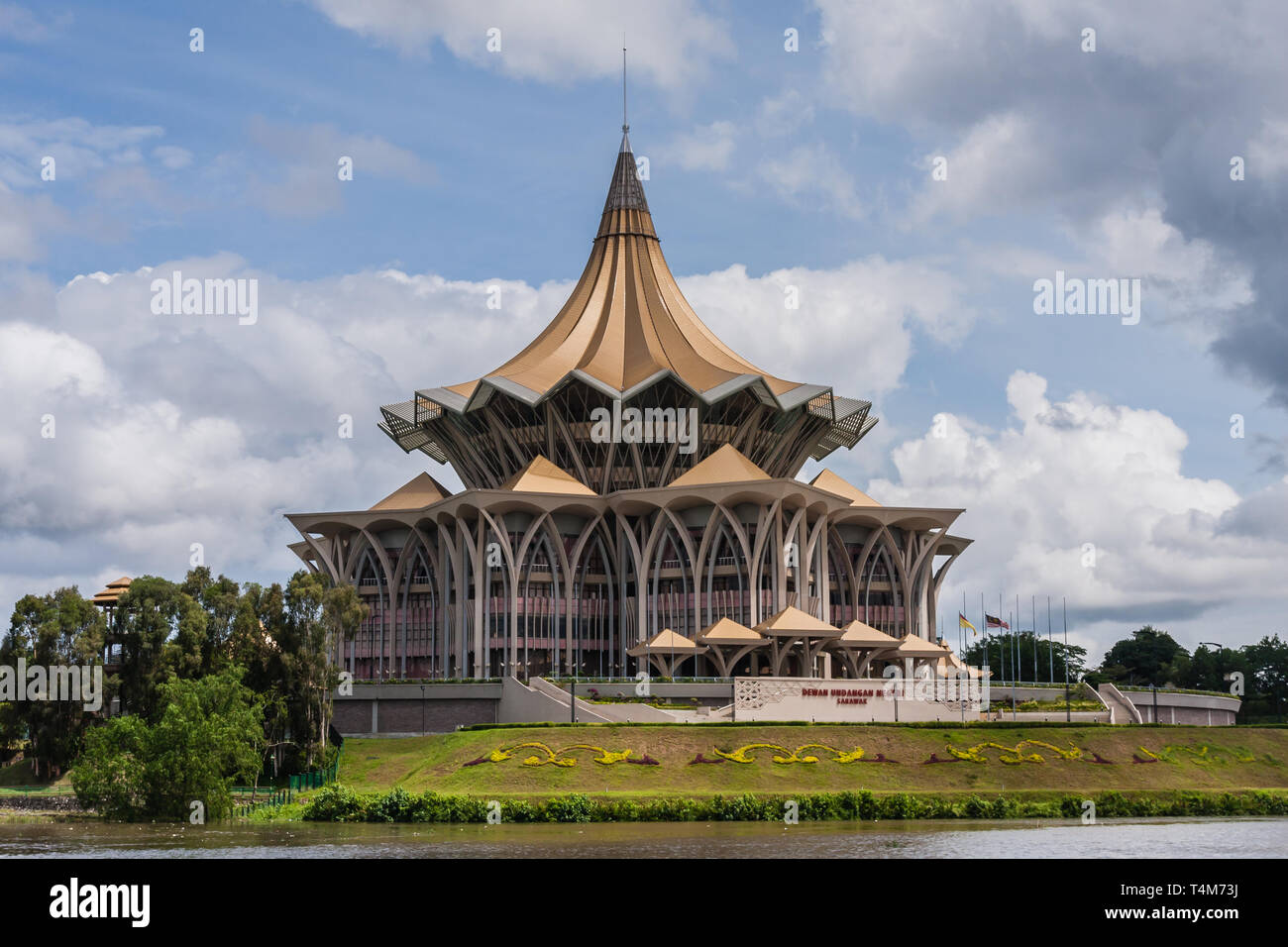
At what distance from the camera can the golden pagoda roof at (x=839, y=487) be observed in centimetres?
8531

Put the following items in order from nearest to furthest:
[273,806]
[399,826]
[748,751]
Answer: [399,826] → [273,806] → [748,751]

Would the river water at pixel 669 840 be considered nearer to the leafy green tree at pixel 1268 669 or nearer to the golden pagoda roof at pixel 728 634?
the golden pagoda roof at pixel 728 634

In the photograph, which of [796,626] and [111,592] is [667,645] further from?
[111,592]

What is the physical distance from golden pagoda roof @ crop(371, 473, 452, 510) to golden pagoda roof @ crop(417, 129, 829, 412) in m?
4.71

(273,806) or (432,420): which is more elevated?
(432,420)

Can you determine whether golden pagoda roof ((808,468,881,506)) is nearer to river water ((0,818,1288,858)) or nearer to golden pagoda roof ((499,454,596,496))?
golden pagoda roof ((499,454,596,496))

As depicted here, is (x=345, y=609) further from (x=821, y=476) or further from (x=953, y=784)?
(x=821, y=476)

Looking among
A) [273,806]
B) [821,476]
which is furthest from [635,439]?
[273,806]

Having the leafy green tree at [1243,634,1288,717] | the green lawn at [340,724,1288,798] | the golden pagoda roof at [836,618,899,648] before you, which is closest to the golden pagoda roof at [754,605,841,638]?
the golden pagoda roof at [836,618,899,648]

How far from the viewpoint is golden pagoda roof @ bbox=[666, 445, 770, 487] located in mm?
78438

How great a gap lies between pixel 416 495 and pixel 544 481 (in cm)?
874

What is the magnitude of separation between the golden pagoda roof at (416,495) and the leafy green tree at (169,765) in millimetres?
34947
